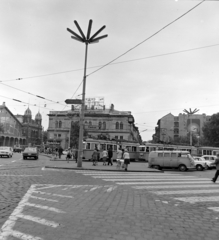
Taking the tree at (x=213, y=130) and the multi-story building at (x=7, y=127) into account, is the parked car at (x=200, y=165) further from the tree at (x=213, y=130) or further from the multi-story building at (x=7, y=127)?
the multi-story building at (x=7, y=127)

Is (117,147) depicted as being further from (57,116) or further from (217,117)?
(57,116)

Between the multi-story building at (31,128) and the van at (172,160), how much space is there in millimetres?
134524

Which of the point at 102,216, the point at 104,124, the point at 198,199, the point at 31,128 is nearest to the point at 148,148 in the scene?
the point at 198,199

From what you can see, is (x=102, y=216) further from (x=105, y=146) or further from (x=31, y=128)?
(x=31, y=128)

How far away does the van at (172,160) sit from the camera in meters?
22.6

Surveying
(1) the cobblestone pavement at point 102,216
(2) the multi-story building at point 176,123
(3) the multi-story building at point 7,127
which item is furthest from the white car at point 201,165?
(3) the multi-story building at point 7,127

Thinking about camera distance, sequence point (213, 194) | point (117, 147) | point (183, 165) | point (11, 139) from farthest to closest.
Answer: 1. point (11, 139)
2. point (117, 147)
3. point (183, 165)
4. point (213, 194)

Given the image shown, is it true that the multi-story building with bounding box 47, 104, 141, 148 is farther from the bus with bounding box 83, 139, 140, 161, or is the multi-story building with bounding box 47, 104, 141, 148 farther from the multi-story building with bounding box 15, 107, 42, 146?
the multi-story building with bounding box 15, 107, 42, 146

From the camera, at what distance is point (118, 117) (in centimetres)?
8500

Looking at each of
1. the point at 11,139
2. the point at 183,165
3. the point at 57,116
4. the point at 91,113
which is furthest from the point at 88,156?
the point at 11,139

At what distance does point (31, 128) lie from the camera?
501 ft

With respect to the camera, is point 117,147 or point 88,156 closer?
point 88,156

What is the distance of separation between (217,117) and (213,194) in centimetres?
5810

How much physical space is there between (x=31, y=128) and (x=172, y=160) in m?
141
